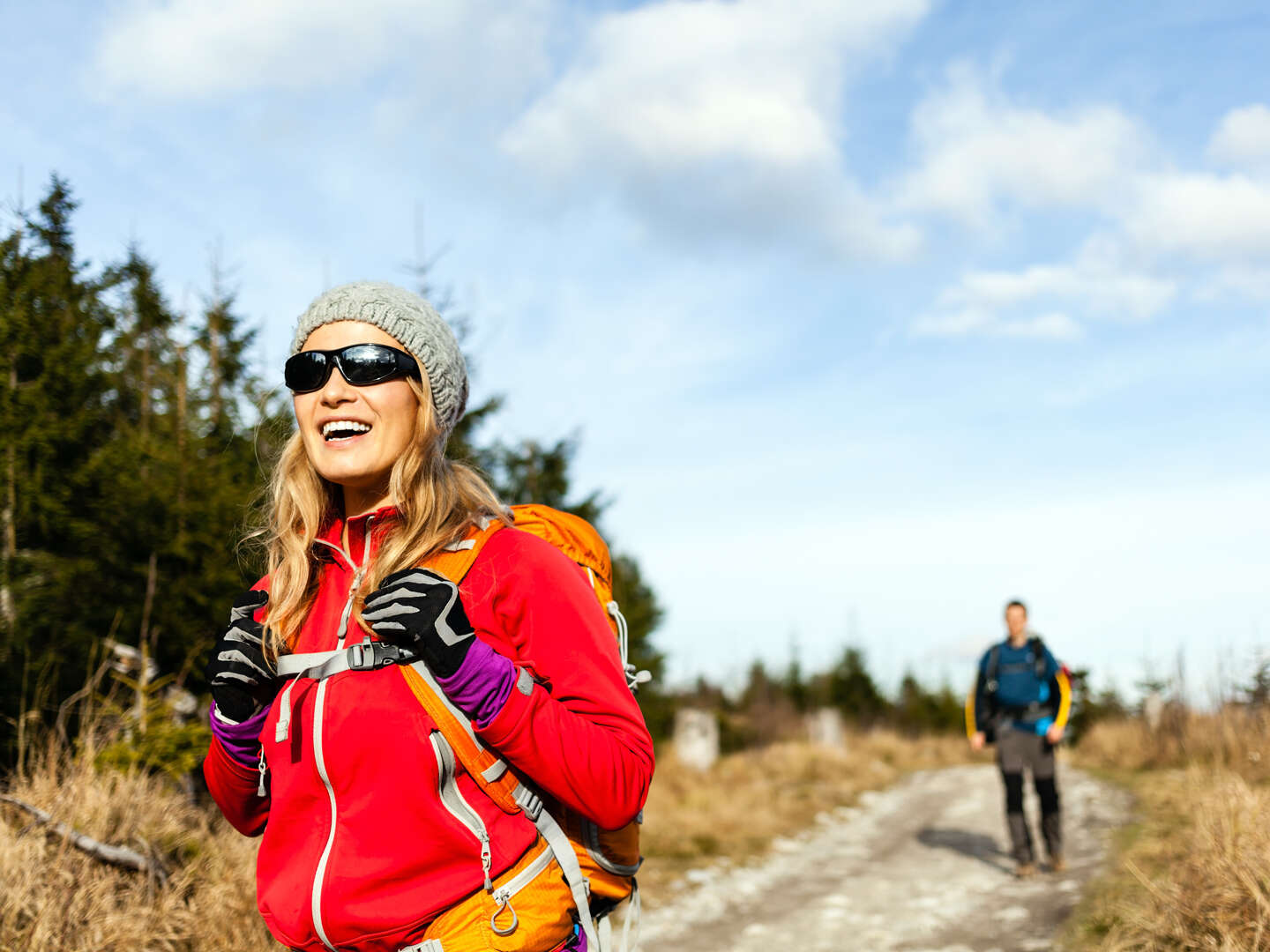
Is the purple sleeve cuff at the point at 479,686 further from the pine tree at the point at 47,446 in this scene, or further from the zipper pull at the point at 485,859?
the pine tree at the point at 47,446

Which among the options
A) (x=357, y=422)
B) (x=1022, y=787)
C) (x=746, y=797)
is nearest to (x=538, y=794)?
(x=357, y=422)

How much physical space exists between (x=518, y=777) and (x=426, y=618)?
34 cm

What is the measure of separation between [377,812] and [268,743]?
0.33m

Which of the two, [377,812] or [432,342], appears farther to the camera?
[432,342]

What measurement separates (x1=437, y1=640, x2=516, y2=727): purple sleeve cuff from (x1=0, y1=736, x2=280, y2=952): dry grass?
3028 millimetres

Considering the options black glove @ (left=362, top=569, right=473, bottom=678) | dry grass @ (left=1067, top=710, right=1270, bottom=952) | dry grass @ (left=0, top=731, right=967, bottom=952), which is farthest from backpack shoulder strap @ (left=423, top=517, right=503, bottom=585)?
dry grass @ (left=1067, top=710, right=1270, bottom=952)

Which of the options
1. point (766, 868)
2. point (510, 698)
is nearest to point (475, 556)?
point (510, 698)

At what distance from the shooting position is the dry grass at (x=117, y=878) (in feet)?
12.8

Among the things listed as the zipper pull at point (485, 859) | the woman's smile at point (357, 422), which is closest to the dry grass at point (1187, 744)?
the zipper pull at point (485, 859)

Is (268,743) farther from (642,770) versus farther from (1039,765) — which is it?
(1039,765)

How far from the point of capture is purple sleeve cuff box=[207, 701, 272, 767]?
1952 millimetres

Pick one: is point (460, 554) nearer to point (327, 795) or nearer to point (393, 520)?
point (393, 520)

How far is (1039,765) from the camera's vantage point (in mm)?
8305

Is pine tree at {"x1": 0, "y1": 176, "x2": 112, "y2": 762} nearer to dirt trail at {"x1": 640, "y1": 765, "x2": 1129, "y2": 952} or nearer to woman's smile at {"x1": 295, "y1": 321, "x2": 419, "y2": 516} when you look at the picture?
dirt trail at {"x1": 640, "y1": 765, "x2": 1129, "y2": 952}
